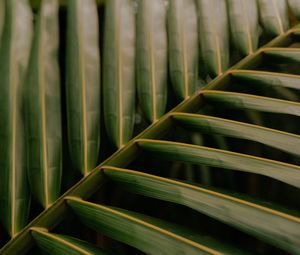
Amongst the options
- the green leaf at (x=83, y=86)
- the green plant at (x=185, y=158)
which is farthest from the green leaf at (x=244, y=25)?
the green leaf at (x=83, y=86)

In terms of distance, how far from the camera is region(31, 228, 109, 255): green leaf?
1.62 feet

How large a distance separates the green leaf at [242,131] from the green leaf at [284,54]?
0.20 metres

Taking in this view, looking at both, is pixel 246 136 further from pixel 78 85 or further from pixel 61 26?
pixel 61 26

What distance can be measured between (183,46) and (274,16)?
8.2 inches

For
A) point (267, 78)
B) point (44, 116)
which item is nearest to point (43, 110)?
point (44, 116)

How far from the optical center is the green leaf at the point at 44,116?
0.57 m

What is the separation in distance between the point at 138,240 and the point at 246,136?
207mm

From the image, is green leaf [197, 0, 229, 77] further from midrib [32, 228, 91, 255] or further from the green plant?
midrib [32, 228, 91, 255]

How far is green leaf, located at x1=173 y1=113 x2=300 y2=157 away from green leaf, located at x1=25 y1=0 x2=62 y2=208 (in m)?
0.19

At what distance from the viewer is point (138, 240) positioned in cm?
46

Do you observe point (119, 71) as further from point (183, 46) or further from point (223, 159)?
point (223, 159)

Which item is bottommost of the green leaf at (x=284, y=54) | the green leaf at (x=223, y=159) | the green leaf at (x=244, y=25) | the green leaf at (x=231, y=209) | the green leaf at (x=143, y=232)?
the green leaf at (x=143, y=232)

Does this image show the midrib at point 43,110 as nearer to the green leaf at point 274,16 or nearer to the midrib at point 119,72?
the midrib at point 119,72

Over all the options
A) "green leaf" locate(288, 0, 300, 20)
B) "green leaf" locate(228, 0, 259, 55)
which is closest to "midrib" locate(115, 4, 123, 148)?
"green leaf" locate(228, 0, 259, 55)
